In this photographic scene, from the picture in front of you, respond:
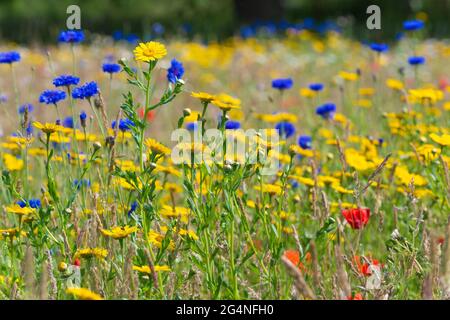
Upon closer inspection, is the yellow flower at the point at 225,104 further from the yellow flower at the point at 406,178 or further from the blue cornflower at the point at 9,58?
the blue cornflower at the point at 9,58

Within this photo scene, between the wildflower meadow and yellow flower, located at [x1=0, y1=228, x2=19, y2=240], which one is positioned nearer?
the wildflower meadow

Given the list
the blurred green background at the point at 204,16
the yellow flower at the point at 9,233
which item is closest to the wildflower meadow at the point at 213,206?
the yellow flower at the point at 9,233

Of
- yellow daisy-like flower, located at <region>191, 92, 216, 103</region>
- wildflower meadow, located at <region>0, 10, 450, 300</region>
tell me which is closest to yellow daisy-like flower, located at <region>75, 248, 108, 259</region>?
wildflower meadow, located at <region>0, 10, 450, 300</region>

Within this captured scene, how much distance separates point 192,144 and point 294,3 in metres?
21.4

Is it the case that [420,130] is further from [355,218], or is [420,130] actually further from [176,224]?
[176,224]

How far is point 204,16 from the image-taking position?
1491 centimetres

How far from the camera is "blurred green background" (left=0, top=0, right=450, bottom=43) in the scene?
448 inches

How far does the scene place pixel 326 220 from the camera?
1959mm

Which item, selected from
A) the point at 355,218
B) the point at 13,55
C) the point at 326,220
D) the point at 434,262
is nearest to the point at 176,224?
the point at 326,220

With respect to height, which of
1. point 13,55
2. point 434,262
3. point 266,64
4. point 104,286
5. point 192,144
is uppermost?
point 266,64

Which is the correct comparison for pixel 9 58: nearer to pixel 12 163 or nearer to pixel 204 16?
pixel 12 163

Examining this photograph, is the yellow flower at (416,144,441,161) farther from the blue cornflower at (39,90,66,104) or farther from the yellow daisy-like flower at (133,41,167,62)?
the blue cornflower at (39,90,66,104)

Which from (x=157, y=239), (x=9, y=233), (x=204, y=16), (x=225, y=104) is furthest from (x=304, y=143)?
(x=204, y=16)
